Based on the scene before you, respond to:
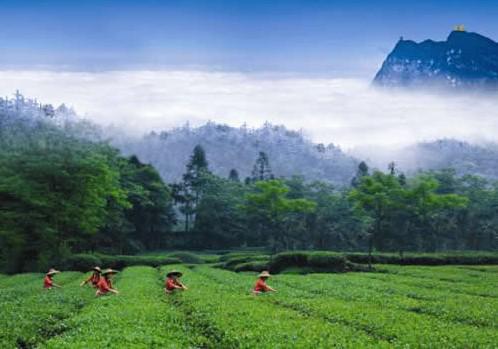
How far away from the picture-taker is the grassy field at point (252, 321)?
1539 cm

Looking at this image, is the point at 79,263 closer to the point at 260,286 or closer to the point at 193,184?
the point at 260,286

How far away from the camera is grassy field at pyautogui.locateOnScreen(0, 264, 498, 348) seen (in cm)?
1539

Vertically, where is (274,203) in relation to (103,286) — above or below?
above

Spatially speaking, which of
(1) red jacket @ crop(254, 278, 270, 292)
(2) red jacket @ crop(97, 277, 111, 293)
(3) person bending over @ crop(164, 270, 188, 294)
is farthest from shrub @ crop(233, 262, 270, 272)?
(2) red jacket @ crop(97, 277, 111, 293)

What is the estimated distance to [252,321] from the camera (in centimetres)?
1848

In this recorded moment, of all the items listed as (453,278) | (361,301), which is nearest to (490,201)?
(453,278)

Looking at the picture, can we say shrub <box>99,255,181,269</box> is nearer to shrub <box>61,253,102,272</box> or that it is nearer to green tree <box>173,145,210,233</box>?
shrub <box>61,253,102,272</box>

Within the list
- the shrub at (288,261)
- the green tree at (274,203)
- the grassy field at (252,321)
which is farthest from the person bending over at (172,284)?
the green tree at (274,203)

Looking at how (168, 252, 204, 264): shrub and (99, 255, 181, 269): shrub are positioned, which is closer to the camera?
(99, 255, 181, 269): shrub

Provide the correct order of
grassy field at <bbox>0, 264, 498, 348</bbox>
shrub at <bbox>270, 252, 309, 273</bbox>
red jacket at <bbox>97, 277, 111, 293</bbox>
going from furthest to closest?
shrub at <bbox>270, 252, 309, 273</bbox> < red jacket at <bbox>97, 277, 111, 293</bbox> < grassy field at <bbox>0, 264, 498, 348</bbox>

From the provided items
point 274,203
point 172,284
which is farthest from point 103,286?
point 274,203

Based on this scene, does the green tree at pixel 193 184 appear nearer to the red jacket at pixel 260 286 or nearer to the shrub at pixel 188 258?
the shrub at pixel 188 258

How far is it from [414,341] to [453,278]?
27304 mm

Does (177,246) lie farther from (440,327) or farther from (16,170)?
(440,327)
